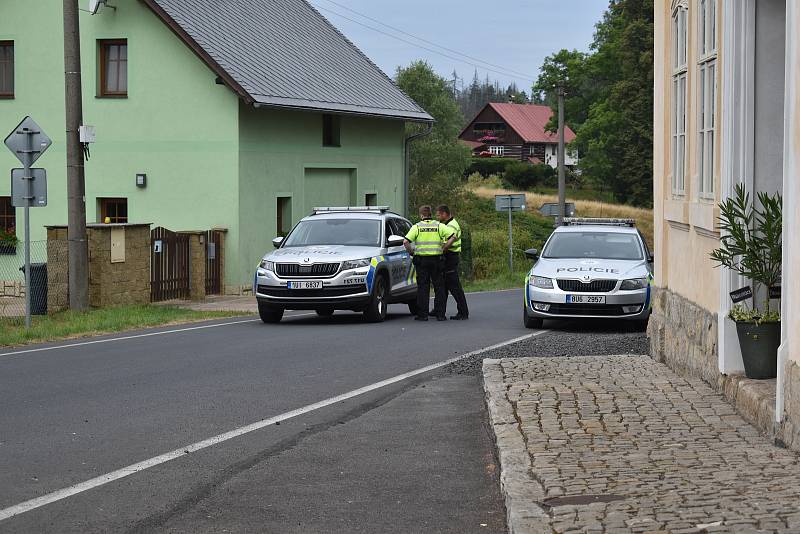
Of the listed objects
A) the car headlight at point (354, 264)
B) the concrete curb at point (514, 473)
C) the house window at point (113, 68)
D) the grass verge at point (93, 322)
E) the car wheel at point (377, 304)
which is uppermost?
the house window at point (113, 68)

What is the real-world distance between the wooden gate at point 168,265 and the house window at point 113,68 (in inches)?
231

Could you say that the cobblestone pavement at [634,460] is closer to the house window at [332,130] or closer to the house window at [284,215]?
the house window at [284,215]

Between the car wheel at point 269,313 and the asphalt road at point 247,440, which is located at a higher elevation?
the car wheel at point 269,313

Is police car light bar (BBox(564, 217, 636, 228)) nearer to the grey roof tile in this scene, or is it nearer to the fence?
the fence

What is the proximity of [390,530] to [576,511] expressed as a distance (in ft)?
3.21

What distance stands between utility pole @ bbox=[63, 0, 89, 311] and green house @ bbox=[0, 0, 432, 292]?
7513 mm

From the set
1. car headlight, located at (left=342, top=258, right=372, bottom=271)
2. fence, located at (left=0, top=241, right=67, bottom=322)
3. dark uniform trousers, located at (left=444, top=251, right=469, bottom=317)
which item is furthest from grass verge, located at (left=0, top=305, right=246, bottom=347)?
dark uniform trousers, located at (left=444, top=251, right=469, bottom=317)

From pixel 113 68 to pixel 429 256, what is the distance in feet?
46.5

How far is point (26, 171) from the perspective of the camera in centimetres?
1928

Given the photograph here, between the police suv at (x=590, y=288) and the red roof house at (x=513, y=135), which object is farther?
the red roof house at (x=513, y=135)

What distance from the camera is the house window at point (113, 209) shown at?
32094mm

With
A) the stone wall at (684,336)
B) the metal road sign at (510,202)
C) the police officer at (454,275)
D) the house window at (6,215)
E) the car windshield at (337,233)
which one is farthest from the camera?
the metal road sign at (510,202)

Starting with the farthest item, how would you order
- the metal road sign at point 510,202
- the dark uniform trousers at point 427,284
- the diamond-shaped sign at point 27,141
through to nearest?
the metal road sign at point 510,202, the dark uniform trousers at point 427,284, the diamond-shaped sign at point 27,141

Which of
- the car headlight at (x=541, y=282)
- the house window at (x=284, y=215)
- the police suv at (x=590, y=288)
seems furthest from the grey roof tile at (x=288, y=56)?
the car headlight at (x=541, y=282)
